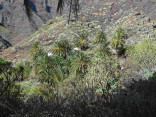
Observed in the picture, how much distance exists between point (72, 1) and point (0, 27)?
164 cm

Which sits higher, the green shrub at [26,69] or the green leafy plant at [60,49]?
the green leafy plant at [60,49]

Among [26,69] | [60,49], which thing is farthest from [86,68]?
[26,69]

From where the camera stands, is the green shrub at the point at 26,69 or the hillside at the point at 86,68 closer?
the hillside at the point at 86,68

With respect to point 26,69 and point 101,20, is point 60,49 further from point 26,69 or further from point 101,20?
point 101,20

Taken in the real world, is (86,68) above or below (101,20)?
above

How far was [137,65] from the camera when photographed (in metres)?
15.6

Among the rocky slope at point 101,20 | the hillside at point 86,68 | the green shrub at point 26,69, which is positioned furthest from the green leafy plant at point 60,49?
the rocky slope at point 101,20

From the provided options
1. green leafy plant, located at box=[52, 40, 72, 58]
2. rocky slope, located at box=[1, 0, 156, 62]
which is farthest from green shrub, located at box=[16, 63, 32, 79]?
rocky slope, located at box=[1, 0, 156, 62]

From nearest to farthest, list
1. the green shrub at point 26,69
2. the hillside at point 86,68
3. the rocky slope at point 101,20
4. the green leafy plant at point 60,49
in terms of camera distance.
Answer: the hillside at point 86,68
the green leafy plant at point 60,49
the green shrub at point 26,69
the rocky slope at point 101,20

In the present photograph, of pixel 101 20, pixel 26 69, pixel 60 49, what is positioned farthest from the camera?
pixel 101 20

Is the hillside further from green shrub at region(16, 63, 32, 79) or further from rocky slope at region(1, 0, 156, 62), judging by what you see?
rocky slope at region(1, 0, 156, 62)

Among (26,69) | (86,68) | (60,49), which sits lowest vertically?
(26,69)

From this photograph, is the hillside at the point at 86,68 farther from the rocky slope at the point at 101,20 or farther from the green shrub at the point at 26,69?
the rocky slope at the point at 101,20

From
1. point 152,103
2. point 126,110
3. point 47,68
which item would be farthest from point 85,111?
point 47,68
